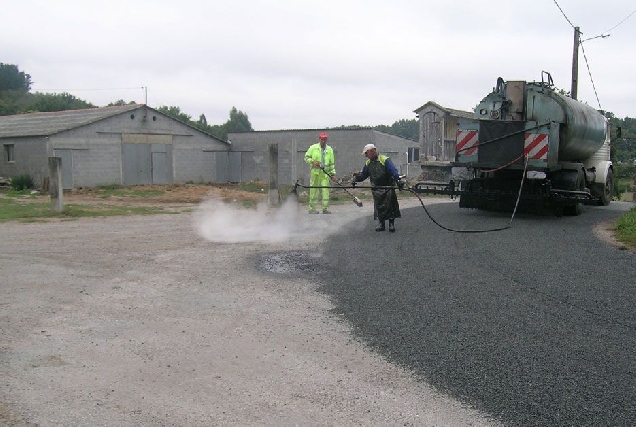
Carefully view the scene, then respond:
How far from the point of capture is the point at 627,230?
10461 millimetres

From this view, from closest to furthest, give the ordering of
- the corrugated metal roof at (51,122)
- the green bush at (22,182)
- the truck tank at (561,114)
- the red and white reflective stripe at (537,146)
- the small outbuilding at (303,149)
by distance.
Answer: the red and white reflective stripe at (537,146) → the truck tank at (561,114) → the green bush at (22,182) → the corrugated metal roof at (51,122) → the small outbuilding at (303,149)

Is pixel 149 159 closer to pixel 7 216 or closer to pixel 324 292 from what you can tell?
pixel 7 216

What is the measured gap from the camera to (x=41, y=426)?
11.4 ft

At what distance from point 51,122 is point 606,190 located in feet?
78.8

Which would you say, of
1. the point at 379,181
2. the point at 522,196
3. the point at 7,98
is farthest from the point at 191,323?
the point at 7,98

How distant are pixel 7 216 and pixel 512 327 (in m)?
11.9

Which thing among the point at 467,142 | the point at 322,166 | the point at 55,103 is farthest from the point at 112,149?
the point at 55,103

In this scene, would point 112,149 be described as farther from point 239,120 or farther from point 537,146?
point 239,120

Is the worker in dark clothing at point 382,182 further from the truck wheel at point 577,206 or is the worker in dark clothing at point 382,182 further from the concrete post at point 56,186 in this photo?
the concrete post at point 56,186

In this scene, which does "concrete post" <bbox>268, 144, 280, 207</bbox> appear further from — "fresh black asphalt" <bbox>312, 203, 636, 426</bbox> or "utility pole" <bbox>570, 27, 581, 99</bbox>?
"utility pole" <bbox>570, 27, 581, 99</bbox>

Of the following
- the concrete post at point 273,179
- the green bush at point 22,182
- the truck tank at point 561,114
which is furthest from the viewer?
the green bush at point 22,182

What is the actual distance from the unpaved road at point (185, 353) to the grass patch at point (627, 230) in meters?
5.72

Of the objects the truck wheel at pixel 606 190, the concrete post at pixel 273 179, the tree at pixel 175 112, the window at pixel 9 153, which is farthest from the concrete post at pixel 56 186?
the tree at pixel 175 112

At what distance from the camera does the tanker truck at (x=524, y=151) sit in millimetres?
12227
